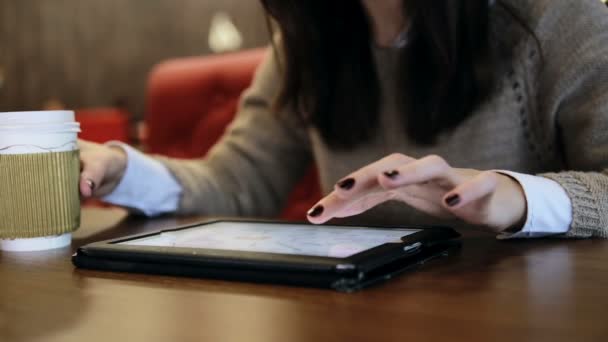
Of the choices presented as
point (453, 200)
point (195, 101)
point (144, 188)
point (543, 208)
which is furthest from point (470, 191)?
point (195, 101)

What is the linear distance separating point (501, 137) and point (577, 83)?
15 centimetres

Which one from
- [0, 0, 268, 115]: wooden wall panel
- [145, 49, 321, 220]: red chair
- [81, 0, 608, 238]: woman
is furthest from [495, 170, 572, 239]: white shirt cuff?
[0, 0, 268, 115]: wooden wall panel

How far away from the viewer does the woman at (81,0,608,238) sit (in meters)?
0.65

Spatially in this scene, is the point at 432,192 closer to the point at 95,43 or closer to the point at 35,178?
the point at 35,178

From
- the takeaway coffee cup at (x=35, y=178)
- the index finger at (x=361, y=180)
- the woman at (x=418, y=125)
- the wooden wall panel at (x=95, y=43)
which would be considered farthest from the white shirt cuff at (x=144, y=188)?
the wooden wall panel at (x=95, y=43)

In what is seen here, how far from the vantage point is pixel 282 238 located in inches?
24.2

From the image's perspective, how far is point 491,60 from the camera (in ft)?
3.09

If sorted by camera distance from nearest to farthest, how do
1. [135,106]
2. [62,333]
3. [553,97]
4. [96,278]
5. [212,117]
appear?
[62,333]
[96,278]
[553,97]
[212,117]
[135,106]

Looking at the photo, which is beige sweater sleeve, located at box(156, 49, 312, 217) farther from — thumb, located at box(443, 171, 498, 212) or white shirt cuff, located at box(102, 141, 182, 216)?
thumb, located at box(443, 171, 498, 212)

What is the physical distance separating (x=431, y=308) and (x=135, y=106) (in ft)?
11.7

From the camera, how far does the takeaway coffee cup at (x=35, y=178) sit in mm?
703

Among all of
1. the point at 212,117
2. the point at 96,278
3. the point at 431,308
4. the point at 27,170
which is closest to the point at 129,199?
the point at 27,170

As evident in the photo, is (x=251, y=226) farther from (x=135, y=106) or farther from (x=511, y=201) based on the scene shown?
(x=135, y=106)

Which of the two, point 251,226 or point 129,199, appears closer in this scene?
Result: point 251,226
